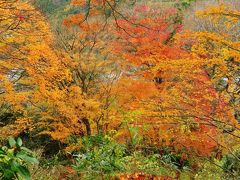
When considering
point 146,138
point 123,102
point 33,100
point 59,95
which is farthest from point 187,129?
point 33,100

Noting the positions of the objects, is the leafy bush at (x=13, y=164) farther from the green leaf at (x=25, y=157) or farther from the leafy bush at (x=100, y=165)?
the leafy bush at (x=100, y=165)

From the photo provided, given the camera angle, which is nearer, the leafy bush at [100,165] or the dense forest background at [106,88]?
the leafy bush at [100,165]

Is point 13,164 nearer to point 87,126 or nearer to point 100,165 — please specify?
point 100,165

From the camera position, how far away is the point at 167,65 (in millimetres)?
12234

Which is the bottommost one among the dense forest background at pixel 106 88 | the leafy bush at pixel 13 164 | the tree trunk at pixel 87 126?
the tree trunk at pixel 87 126

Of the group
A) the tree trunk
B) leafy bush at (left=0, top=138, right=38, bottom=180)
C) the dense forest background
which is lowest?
the tree trunk

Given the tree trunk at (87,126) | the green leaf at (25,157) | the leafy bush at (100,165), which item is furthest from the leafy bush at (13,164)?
the tree trunk at (87,126)

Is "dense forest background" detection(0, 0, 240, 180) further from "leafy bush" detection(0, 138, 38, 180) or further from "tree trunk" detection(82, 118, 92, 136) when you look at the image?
"leafy bush" detection(0, 138, 38, 180)

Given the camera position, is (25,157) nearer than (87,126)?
Yes

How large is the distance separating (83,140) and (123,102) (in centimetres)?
237

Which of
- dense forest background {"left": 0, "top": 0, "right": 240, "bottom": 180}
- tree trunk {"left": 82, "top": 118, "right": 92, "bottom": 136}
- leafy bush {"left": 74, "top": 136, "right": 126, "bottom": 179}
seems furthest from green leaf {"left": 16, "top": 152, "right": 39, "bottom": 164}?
tree trunk {"left": 82, "top": 118, "right": 92, "bottom": 136}

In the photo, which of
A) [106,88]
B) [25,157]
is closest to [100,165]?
[25,157]

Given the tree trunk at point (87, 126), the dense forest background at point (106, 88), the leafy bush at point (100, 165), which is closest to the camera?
the leafy bush at point (100, 165)

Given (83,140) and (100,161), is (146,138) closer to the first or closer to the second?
(83,140)
